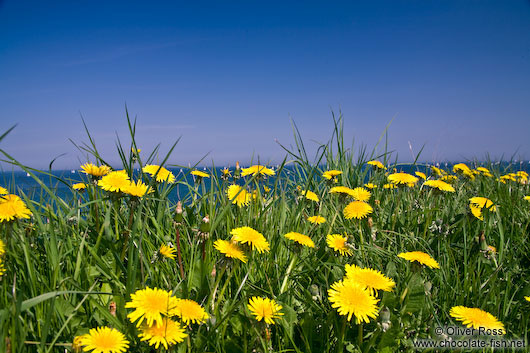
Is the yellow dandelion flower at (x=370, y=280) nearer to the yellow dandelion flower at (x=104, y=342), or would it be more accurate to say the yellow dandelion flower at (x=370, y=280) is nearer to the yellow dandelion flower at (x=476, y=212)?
the yellow dandelion flower at (x=104, y=342)

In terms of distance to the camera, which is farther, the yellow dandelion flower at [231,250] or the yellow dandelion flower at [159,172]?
the yellow dandelion flower at [159,172]

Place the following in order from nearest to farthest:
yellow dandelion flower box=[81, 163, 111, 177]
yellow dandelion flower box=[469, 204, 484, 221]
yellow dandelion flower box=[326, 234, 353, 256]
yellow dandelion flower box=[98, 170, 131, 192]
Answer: yellow dandelion flower box=[98, 170, 131, 192] → yellow dandelion flower box=[326, 234, 353, 256] → yellow dandelion flower box=[81, 163, 111, 177] → yellow dandelion flower box=[469, 204, 484, 221]

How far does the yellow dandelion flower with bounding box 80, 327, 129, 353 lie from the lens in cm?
85

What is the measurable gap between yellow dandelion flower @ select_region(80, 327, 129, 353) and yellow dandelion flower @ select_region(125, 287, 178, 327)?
6 cm

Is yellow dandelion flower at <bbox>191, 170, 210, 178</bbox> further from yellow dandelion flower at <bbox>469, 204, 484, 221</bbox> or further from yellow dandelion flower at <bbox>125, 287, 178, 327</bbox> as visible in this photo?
yellow dandelion flower at <bbox>469, 204, 484, 221</bbox>

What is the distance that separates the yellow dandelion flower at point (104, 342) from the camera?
0.85 meters

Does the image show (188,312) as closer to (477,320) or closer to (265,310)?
(265,310)

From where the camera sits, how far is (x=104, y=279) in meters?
1.30

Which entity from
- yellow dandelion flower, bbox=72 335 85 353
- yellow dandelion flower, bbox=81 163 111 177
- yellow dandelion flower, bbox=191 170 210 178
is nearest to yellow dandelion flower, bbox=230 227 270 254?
yellow dandelion flower, bbox=72 335 85 353

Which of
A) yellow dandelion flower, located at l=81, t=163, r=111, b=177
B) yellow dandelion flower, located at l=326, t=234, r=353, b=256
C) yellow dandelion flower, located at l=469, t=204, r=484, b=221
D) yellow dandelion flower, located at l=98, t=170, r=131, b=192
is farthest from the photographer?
yellow dandelion flower, located at l=469, t=204, r=484, b=221

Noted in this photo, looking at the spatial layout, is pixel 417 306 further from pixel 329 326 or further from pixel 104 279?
pixel 104 279

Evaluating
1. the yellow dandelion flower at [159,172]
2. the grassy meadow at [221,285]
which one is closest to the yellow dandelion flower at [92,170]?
the grassy meadow at [221,285]

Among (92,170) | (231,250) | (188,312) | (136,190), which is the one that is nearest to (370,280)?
(231,250)

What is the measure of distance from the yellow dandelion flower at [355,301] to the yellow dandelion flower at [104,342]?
1.94 feet
